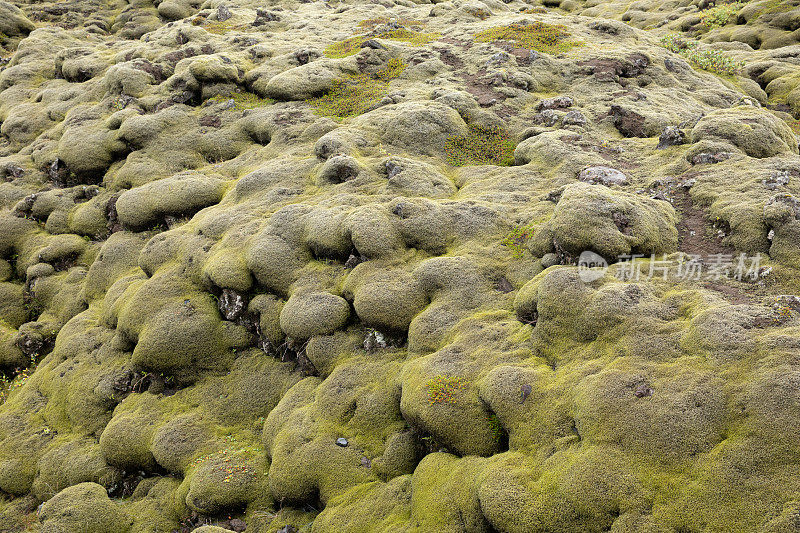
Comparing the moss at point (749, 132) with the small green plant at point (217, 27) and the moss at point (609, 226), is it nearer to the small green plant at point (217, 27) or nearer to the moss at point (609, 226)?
the moss at point (609, 226)

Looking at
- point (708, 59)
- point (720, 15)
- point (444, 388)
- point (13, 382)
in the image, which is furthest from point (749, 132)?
point (720, 15)

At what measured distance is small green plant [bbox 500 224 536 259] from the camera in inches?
659

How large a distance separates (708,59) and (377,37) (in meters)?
25.2

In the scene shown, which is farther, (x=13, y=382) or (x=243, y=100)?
(x=243, y=100)

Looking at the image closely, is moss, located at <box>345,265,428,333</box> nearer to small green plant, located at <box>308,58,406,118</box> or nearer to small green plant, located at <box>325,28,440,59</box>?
small green plant, located at <box>308,58,406,118</box>

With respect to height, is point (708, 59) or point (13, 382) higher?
point (708, 59)


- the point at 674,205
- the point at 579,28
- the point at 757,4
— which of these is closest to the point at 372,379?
the point at 674,205

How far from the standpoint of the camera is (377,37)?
39.2 meters

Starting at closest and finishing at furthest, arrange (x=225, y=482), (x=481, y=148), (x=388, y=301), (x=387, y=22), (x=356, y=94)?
(x=225, y=482) < (x=388, y=301) < (x=481, y=148) < (x=356, y=94) < (x=387, y=22)

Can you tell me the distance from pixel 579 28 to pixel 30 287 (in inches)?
1661

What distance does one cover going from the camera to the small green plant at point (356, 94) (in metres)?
29.0

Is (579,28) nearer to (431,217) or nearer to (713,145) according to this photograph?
(713,145)

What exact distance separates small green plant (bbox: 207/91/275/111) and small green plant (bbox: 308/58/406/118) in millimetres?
3550

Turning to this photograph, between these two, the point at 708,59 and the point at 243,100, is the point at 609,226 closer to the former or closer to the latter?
the point at 243,100
